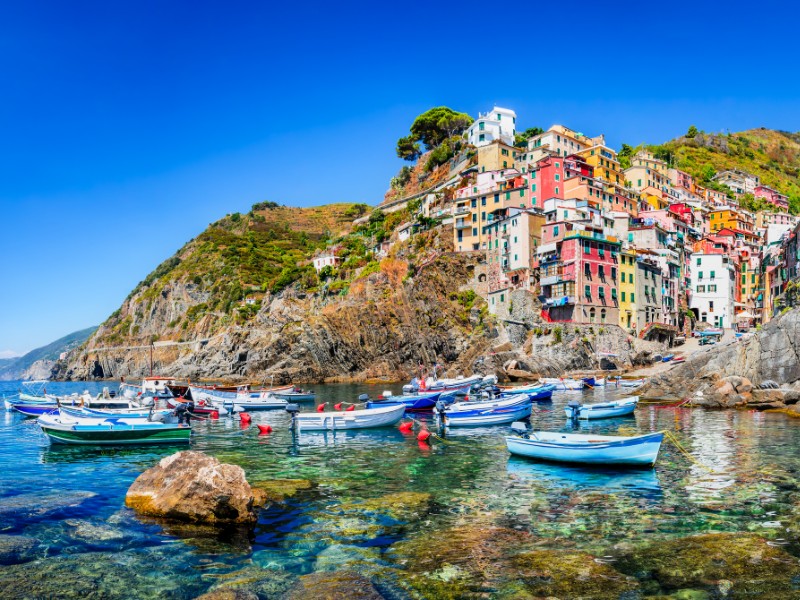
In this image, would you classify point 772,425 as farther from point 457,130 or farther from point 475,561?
point 457,130

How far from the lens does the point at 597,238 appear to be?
76750 mm

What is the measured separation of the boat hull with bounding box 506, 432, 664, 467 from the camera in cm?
2289

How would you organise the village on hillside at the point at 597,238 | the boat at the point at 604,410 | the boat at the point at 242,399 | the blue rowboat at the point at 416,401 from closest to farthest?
the boat at the point at 604,410 < the blue rowboat at the point at 416,401 < the boat at the point at 242,399 < the village on hillside at the point at 597,238

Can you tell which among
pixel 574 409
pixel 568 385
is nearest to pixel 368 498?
pixel 574 409

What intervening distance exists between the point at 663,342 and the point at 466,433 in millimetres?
57020

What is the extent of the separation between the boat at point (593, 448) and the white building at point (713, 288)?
3073 inches

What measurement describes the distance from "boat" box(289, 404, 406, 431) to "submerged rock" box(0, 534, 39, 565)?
20656mm

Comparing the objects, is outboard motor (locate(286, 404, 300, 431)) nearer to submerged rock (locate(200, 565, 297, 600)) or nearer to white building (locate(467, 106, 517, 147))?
submerged rock (locate(200, 565, 297, 600))

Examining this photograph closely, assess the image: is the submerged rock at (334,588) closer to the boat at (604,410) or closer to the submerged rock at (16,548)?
the submerged rock at (16,548)

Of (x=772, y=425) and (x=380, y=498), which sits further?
(x=772, y=425)

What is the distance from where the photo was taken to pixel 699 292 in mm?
92750

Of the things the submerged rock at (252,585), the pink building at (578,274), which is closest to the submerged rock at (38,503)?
the submerged rock at (252,585)

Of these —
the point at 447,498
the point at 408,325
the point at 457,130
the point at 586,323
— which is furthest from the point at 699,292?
the point at 447,498

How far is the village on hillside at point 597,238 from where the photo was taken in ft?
254
